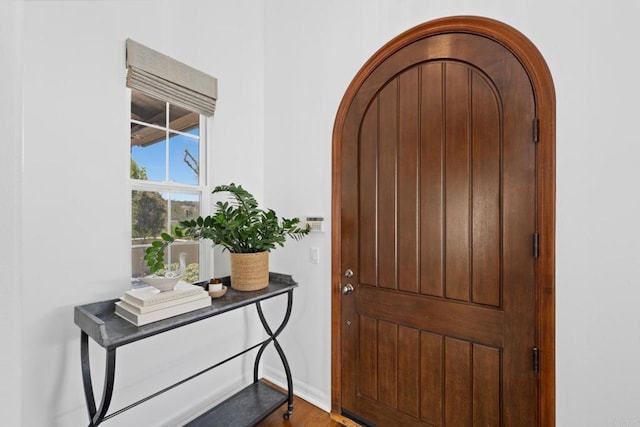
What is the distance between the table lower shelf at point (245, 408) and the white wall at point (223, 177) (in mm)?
180

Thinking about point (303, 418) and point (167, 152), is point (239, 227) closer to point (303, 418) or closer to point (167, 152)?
point (167, 152)

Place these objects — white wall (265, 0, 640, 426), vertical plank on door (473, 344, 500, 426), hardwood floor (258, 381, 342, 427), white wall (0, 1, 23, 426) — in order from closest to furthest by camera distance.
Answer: white wall (0, 1, 23, 426)
white wall (265, 0, 640, 426)
vertical plank on door (473, 344, 500, 426)
hardwood floor (258, 381, 342, 427)

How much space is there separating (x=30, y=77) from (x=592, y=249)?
2.57 m

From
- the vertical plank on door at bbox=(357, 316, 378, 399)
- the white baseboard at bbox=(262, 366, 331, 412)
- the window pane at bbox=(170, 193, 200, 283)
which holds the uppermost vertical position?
the window pane at bbox=(170, 193, 200, 283)

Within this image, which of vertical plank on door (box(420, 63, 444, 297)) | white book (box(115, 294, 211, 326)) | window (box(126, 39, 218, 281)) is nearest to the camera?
white book (box(115, 294, 211, 326))

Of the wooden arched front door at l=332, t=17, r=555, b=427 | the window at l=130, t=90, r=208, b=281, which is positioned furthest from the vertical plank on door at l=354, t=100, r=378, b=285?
the window at l=130, t=90, r=208, b=281

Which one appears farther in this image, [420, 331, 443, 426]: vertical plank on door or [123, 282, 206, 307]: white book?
[420, 331, 443, 426]: vertical plank on door

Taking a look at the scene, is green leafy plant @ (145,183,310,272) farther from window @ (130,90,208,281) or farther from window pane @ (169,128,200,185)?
window pane @ (169,128,200,185)

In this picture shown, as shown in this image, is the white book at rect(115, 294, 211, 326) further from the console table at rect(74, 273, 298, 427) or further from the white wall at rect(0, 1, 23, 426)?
the white wall at rect(0, 1, 23, 426)

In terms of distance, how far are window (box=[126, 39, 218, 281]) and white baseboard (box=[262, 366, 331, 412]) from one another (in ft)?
3.23

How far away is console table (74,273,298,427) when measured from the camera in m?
1.16

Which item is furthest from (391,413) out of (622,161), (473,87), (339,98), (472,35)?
(472,35)

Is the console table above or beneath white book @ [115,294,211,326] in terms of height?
beneath

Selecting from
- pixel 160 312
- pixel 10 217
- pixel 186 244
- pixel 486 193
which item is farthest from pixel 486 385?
pixel 186 244
